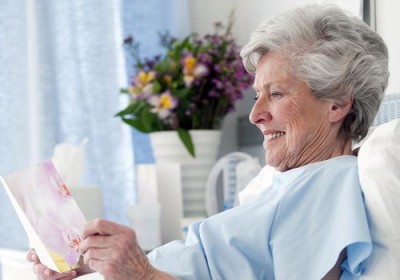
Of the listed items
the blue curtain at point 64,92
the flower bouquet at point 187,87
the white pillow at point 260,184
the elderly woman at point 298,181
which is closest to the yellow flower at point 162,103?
the flower bouquet at point 187,87

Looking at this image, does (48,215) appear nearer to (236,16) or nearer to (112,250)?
(112,250)

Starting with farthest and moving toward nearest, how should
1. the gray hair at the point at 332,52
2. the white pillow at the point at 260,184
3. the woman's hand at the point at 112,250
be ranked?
the white pillow at the point at 260,184 < the gray hair at the point at 332,52 < the woman's hand at the point at 112,250

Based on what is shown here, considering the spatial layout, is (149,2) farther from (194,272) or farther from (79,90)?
(194,272)

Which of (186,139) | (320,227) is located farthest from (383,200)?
(186,139)

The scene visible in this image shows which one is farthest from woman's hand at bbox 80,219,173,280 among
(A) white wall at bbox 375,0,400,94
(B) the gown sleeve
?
(A) white wall at bbox 375,0,400,94

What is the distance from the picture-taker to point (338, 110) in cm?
160

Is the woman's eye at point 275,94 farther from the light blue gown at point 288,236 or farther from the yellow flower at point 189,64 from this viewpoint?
the yellow flower at point 189,64

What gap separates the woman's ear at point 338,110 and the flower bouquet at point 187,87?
1.19 metres

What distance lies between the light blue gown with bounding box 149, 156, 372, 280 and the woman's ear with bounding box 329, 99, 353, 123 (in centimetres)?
14

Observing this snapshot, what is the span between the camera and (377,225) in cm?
142

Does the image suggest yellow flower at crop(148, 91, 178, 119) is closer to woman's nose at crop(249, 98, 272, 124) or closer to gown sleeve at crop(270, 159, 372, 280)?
woman's nose at crop(249, 98, 272, 124)

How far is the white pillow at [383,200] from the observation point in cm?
139

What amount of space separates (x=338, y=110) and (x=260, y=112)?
176 millimetres

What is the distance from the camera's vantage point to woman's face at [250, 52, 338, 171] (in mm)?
1600
